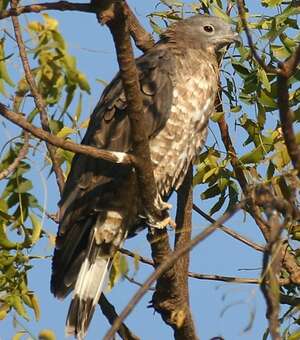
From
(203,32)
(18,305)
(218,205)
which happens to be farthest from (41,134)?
(203,32)

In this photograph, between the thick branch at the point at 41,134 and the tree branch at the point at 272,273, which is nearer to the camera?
the tree branch at the point at 272,273

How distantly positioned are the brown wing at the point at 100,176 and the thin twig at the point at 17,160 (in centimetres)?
88

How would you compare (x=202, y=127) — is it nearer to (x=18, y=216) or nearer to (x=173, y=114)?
(x=173, y=114)

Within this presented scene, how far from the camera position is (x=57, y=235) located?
5.15 metres

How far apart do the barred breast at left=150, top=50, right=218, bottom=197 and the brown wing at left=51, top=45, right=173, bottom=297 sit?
0.26 feet

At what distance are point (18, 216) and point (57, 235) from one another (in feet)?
3.07

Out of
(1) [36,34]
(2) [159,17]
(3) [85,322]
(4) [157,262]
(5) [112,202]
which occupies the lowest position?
(3) [85,322]

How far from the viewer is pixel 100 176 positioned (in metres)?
5.27

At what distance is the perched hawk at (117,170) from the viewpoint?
17.1ft

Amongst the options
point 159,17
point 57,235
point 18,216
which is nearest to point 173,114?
point 159,17

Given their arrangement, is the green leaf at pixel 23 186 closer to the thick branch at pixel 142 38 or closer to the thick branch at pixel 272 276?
the thick branch at pixel 272 276

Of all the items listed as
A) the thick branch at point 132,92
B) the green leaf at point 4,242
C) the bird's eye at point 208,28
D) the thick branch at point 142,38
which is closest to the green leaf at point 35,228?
the green leaf at point 4,242

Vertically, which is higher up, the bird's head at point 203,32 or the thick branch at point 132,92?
the bird's head at point 203,32

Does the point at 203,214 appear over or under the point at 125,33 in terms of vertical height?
under
